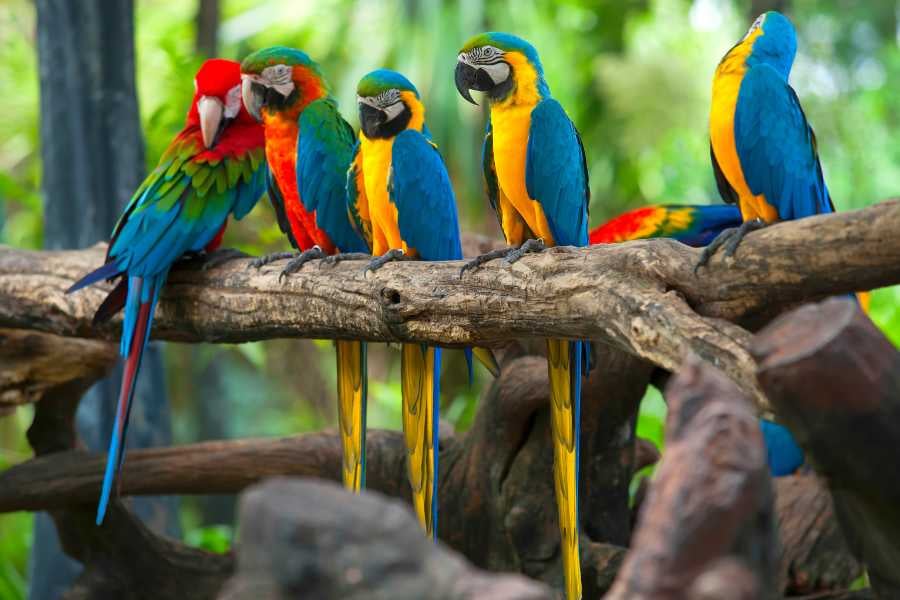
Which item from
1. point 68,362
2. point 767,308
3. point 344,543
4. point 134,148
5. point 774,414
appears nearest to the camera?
point 344,543

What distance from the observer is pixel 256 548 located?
828 mm

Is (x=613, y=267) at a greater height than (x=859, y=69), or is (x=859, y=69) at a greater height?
(x=859, y=69)

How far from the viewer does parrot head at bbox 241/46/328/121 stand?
2.22 metres

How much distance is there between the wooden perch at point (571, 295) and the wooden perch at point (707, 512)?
0.34 m

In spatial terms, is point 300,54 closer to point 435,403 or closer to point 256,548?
point 435,403

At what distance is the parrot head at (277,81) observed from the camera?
2219mm

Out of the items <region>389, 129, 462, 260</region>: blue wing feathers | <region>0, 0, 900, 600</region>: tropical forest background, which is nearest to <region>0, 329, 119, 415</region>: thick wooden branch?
<region>389, 129, 462, 260</region>: blue wing feathers

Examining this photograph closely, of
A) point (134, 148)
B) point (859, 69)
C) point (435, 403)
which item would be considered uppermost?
point (859, 69)

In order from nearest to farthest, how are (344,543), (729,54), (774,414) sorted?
(344,543) < (774,414) < (729,54)

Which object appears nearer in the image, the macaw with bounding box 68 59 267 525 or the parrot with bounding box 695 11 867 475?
the parrot with bounding box 695 11 867 475

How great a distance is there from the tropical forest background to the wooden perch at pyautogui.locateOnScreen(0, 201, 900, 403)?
10.1 ft

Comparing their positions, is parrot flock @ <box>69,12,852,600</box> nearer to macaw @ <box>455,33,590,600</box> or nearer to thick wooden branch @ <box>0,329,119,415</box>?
macaw @ <box>455,33,590,600</box>

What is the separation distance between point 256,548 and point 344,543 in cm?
8

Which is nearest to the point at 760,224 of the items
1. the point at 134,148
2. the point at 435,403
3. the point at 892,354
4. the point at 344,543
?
the point at 892,354
